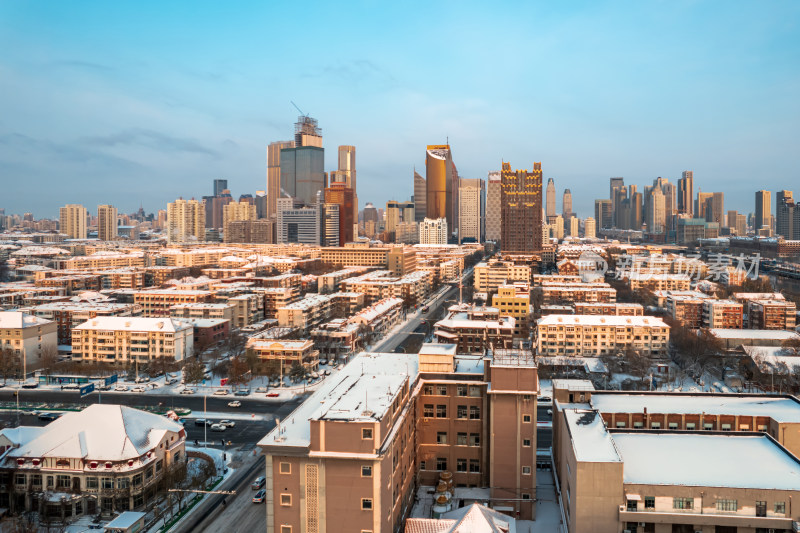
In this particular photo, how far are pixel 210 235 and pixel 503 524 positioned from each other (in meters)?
129

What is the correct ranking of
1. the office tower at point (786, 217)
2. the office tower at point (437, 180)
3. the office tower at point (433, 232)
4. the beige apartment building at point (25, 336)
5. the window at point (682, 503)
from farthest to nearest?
the office tower at point (437, 180) → the office tower at point (433, 232) → the office tower at point (786, 217) → the beige apartment building at point (25, 336) → the window at point (682, 503)

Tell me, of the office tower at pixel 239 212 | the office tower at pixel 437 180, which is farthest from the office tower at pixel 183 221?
the office tower at pixel 437 180

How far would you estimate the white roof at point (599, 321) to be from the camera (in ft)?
110

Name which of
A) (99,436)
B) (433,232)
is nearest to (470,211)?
(433,232)

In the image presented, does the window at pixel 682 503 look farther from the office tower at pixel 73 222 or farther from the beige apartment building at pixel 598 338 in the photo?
the office tower at pixel 73 222

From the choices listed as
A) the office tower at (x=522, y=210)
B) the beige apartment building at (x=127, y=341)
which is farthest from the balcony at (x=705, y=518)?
the office tower at (x=522, y=210)

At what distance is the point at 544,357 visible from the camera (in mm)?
31516

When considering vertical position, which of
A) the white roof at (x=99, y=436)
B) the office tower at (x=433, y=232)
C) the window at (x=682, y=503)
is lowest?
the white roof at (x=99, y=436)

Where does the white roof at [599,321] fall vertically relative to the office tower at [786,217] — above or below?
below

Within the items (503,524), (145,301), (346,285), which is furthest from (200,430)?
(346,285)

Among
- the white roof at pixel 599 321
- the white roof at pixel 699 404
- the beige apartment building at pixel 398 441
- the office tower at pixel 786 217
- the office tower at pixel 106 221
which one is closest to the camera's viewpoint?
the beige apartment building at pixel 398 441

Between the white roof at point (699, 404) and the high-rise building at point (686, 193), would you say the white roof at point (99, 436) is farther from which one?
the high-rise building at point (686, 193)

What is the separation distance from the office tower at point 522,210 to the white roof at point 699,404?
58.9 metres

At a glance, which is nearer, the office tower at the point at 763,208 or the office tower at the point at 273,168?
the office tower at the point at 763,208
